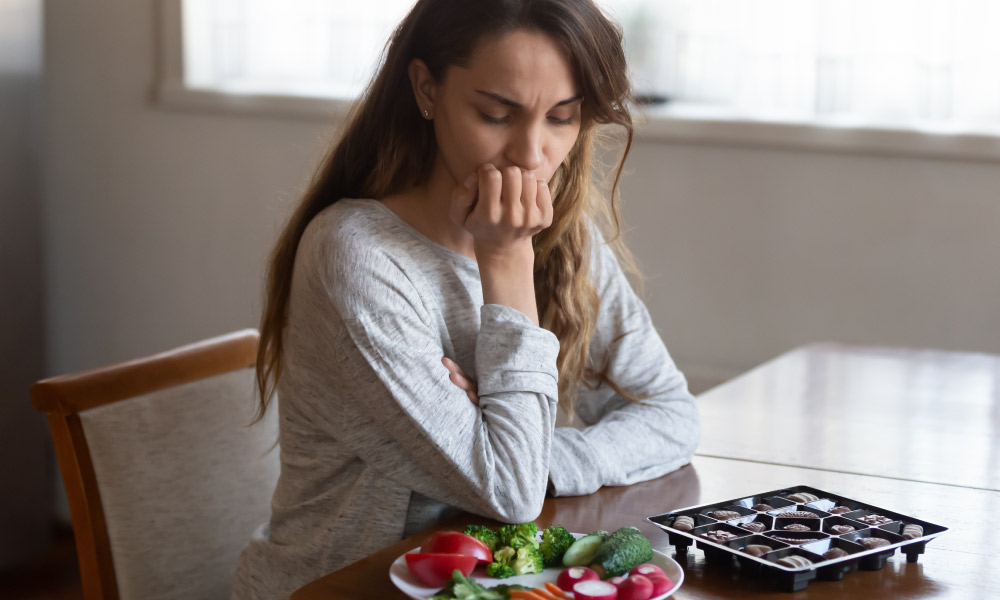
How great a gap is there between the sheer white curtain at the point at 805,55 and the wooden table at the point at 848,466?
69 cm

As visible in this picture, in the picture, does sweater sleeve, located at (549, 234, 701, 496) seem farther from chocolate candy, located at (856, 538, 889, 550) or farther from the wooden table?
chocolate candy, located at (856, 538, 889, 550)

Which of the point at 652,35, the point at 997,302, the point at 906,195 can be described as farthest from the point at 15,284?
the point at 997,302

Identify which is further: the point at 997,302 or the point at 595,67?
the point at 997,302

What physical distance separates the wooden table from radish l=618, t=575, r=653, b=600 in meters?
0.07

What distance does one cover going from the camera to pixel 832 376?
1880 millimetres

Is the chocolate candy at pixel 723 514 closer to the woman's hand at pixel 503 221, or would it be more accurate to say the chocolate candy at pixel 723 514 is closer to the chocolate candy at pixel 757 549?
the chocolate candy at pixel 757 549

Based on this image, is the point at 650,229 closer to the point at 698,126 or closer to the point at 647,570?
the point at 698,126

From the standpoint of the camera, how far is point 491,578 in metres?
0.89

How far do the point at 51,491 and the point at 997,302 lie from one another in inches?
102

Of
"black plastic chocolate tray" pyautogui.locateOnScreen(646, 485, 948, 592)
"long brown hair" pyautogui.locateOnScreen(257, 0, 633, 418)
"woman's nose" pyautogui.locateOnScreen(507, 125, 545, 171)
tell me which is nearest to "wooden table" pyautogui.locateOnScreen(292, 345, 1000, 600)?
"black plastic chocolate tray" pyautogui.locateOnScreen(646, 485, 948, 592)

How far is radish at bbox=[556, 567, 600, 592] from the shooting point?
86 centimetres

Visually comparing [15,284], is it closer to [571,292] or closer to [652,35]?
[652,35]

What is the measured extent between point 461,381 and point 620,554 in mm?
317

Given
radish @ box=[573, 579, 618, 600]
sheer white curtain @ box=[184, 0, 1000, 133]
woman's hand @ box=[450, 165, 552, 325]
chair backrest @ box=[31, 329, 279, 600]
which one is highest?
sheer white curtain @ box=[184, 0, 1000, 133]
